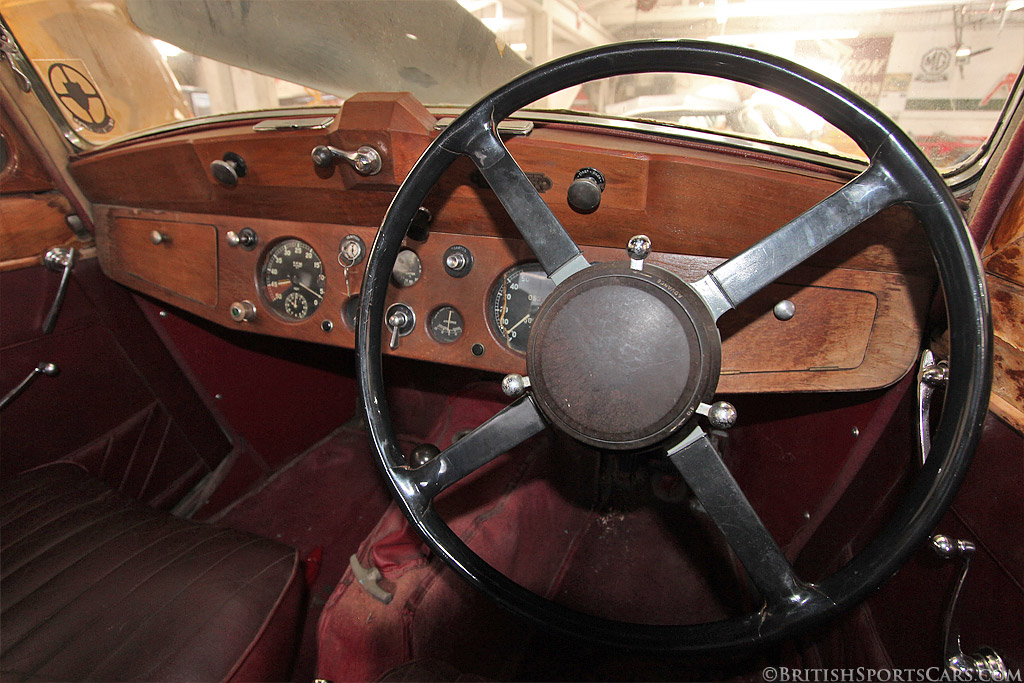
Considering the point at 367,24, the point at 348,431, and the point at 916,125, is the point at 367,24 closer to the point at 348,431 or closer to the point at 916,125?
the point at 916,125

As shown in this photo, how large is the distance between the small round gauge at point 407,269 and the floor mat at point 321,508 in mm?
970

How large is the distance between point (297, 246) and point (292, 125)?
38 centimetres

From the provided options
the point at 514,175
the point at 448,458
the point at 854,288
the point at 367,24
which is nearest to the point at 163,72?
the point at 367,24

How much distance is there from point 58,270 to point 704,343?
6.74ft

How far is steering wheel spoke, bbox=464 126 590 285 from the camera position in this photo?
34.5 inches

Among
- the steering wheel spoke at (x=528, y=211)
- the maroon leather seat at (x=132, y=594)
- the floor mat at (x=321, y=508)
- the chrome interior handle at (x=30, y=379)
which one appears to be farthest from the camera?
the floor mat at (x=321, y=508)

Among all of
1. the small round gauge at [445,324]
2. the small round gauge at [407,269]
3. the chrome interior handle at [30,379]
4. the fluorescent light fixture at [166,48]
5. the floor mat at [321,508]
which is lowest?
the floor mat at [321,508]

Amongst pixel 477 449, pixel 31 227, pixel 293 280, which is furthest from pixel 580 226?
pixel 31 227

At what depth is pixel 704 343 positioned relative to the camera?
30.3 inches

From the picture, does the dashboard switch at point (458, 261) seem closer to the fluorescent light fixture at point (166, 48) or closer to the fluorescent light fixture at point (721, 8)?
the fluorescent light fixture at point (721, 8)

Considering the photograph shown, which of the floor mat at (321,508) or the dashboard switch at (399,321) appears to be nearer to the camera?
the dashboard switch at (399,321)

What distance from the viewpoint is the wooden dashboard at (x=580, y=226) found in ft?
3.60

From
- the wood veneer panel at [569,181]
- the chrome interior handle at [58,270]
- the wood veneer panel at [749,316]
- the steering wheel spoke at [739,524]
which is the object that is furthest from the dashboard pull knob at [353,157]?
the chrome interior handle at [58,270]

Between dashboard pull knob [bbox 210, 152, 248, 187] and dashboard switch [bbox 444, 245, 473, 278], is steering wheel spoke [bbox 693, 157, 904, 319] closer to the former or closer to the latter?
dashboard switch [bbox 444, 245, 473, 278]
